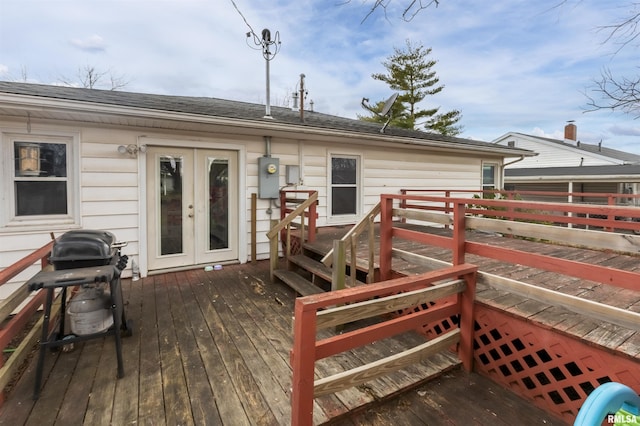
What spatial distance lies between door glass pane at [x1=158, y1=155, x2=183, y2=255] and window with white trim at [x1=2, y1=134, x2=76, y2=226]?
1.11m

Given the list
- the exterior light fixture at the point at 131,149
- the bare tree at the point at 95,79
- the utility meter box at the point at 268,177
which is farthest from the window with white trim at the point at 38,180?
the bare tree at the point at 95,79

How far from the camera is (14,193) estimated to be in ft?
12.8

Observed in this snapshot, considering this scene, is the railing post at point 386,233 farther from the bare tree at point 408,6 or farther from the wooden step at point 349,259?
the bare tree at point 408,6

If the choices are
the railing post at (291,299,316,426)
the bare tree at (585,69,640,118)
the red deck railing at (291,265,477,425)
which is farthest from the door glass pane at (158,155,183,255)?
the bare tree at (585,69,640,118)

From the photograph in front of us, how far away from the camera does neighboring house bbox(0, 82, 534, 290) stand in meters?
3.88

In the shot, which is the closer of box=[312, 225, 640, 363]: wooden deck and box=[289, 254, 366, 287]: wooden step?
Result: box=[312, 225, 640, 363]: wooden deck

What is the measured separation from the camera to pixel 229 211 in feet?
17.5

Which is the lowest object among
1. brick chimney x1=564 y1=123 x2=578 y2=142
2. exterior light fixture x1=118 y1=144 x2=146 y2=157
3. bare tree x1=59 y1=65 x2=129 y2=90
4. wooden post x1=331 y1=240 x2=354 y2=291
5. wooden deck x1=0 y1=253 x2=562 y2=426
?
wooden deck x1=0 y1=253 x2=562 y2=426

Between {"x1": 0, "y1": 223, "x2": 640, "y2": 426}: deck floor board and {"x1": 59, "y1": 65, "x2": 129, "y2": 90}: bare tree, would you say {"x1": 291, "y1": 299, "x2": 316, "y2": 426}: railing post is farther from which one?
{"x1": 59, "y1": 65, "x2": 129, "y2": 90}: bare tree

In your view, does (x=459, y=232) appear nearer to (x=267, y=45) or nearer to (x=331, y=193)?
(x=331, y=193)

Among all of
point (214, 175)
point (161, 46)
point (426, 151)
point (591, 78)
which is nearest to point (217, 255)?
point (214, 175)

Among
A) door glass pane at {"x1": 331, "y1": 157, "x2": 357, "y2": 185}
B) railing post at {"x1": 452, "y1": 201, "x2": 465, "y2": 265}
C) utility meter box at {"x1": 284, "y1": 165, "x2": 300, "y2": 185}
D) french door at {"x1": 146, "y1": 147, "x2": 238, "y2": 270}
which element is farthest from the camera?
door glass pane at {"x1": 331, "y1": 157, "x2": 357, "y2": 185}

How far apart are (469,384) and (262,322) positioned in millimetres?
1994

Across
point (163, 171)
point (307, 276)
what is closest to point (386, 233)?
point (307, 276)
